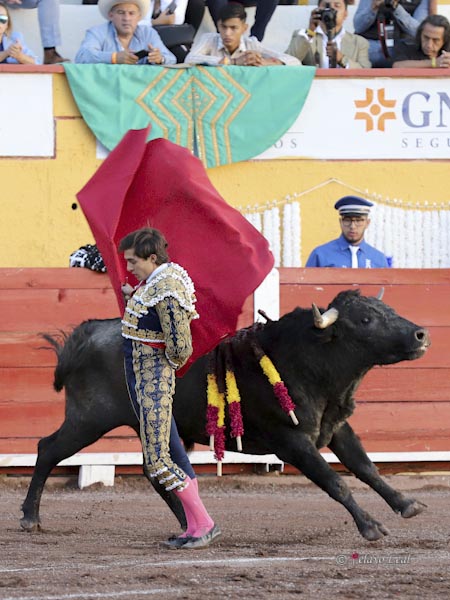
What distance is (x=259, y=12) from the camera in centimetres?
798

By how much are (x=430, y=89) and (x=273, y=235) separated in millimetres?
1333

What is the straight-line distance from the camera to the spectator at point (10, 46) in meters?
7.33

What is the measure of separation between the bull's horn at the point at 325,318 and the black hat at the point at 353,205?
1.92 meters

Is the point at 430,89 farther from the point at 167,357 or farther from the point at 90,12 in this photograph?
the point at 167,357

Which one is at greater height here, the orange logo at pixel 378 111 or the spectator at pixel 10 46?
the spectator at pixel 10 46

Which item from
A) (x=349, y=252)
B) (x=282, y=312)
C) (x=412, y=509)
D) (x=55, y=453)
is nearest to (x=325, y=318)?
(x=412, y=509)

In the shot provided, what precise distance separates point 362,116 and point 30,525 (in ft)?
12.3

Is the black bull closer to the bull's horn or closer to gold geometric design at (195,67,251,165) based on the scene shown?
the bull's horn

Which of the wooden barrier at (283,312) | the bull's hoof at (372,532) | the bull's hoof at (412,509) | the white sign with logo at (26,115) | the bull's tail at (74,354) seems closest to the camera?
the bull's hoof at (372,532)

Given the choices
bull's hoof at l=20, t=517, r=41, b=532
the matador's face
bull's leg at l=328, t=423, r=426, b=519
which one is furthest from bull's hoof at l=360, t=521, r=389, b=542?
bull's hoof at l=20, t=517, r=41, b=532

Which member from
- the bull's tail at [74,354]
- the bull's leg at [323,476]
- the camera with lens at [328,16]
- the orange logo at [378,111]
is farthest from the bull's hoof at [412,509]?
the camera with lens at [328,16]

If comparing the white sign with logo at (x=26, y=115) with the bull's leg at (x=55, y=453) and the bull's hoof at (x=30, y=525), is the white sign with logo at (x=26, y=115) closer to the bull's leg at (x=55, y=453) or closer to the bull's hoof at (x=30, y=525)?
the bull's leg at (x=55, y=453)

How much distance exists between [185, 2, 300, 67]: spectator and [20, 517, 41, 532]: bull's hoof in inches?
134

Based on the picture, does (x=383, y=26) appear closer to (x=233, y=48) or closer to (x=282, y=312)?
(x=233, y=48)
